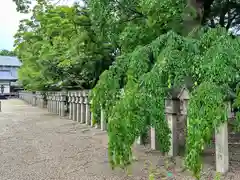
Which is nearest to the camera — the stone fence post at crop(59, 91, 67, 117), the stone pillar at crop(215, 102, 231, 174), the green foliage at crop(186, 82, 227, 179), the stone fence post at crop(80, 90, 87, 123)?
the green foliage at crop(186, 82, 227, 179)

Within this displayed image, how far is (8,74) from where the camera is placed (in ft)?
155

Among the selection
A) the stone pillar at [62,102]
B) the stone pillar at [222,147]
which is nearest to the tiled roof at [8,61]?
the stone pillar at [62,102]

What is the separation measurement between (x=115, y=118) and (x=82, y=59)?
5.91 meters

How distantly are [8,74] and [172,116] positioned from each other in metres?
47.0

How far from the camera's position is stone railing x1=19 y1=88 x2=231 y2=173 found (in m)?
3.24

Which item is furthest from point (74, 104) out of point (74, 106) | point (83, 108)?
point (83, 108)

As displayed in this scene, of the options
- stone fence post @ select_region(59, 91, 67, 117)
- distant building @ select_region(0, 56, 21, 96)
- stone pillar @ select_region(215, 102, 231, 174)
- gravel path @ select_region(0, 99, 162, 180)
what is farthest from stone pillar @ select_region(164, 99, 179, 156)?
distant building @ select_region(0, 56, 21, 96)

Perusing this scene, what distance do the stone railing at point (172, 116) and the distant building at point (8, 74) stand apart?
34.6m

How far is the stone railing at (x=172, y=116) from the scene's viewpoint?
127 inches

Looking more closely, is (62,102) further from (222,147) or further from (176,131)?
(222,147)

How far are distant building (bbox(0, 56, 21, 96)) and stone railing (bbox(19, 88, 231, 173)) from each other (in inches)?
1363

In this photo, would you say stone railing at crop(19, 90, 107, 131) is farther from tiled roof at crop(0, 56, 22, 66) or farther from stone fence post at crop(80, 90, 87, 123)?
tiled roof at crop(0, 56, 22, 66)

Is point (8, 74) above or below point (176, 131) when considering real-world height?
above

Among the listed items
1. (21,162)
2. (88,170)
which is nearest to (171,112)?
(88,170)
